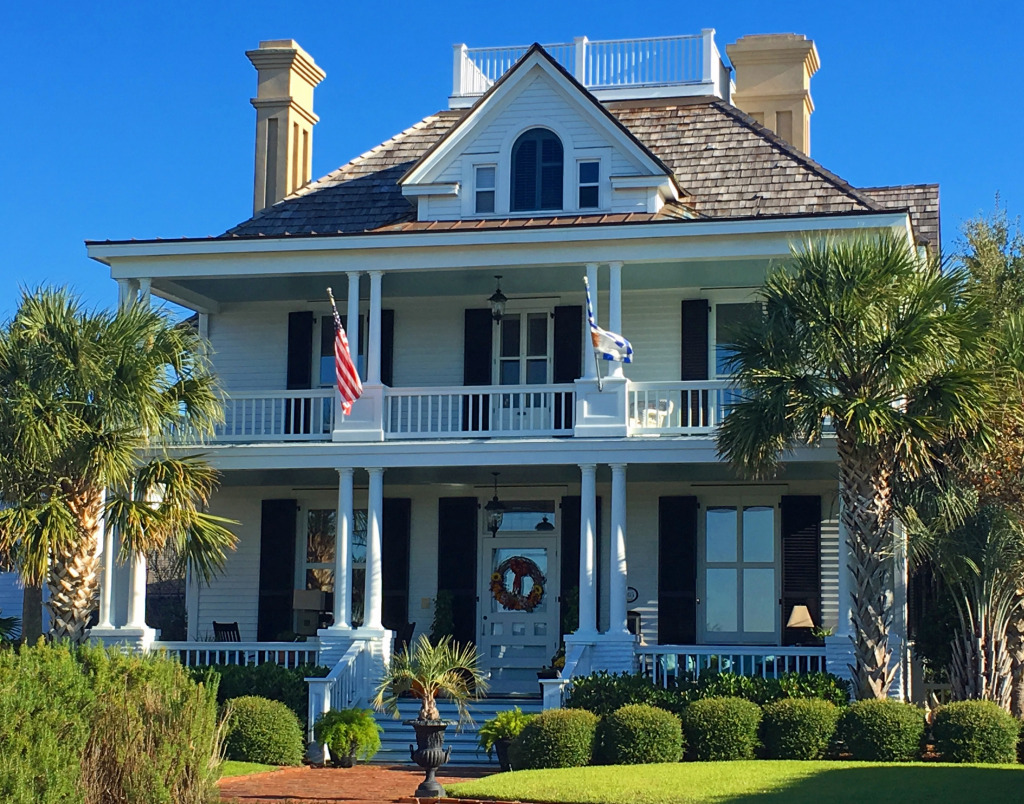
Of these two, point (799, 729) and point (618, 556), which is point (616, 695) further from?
point (618, 556)

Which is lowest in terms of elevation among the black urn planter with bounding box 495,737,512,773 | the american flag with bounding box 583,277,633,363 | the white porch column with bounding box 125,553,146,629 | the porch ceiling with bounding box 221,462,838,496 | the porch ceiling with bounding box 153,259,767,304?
the black urn planter with bounding box 495,737,512,773

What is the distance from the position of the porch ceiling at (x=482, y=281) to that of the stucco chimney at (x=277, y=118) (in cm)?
312

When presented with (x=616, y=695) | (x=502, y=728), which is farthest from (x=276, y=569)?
(x=616, y=695)

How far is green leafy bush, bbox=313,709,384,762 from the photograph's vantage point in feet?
59.5

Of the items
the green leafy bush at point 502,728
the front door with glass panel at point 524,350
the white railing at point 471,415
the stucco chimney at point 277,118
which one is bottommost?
the green leafy bush at point 502,728

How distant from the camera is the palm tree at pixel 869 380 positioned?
1788 cm

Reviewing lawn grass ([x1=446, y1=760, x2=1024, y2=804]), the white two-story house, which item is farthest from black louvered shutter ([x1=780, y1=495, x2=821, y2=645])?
lawn grass ([x1=446, y1=760, x2=1024, y2=804])

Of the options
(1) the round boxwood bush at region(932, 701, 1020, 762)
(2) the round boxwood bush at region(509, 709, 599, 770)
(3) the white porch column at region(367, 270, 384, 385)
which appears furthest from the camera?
(3) the white porch column at region(367, 270, 384, 385)

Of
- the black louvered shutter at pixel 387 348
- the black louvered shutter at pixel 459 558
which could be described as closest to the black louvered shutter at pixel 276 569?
the black louvered shutter at pixel 459 558

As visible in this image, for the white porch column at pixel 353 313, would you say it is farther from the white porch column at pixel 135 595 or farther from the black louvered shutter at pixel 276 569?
the white porch column at pixel 135 595

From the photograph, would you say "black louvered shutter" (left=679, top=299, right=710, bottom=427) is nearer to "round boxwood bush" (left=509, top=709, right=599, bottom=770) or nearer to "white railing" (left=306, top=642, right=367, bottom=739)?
"white railing" (left=306, top=642, right=367, bottom=739)

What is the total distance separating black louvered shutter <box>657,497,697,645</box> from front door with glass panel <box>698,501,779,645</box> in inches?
Result: 11.4

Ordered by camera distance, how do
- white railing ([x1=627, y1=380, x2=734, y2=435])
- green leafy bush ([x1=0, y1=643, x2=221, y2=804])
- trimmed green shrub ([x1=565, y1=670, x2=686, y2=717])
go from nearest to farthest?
green leafy bush ([x1=0, y1=643, x2=221, y2=804])
trimmed green shrub ([x1=565, y1=670, x2=686, y2=717])
white railing ([x1=627, y1=380, x2=734, y2=435])

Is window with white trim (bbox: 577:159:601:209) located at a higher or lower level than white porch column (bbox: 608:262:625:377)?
higher
